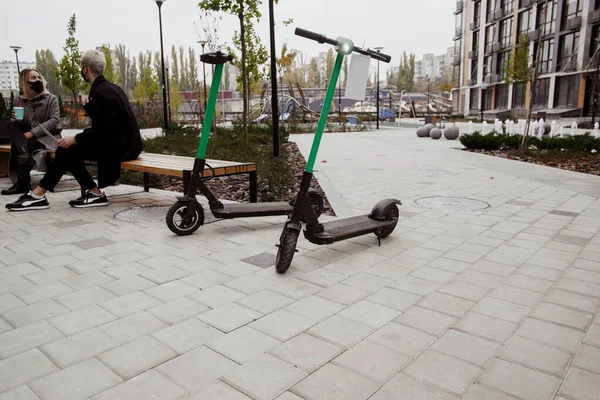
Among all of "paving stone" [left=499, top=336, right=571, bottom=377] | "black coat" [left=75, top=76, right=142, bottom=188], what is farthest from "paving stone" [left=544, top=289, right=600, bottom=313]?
"black coat" [left=75, top=76, right=142, bottom=188]

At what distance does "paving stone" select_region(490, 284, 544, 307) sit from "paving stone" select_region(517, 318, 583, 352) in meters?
0.28

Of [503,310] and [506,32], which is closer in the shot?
[503,310]

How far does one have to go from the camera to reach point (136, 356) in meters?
2.29

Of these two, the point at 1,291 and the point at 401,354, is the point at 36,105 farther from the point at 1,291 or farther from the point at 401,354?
the point at 401,354

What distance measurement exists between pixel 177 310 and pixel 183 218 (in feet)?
5.74

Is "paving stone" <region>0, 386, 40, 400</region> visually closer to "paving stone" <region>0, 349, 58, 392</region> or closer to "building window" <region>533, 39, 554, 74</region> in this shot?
"paving stone" <region>0, 349, 58, 392</region>

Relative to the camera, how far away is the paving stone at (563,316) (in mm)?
2660

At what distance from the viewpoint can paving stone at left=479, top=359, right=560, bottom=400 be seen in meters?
2.00

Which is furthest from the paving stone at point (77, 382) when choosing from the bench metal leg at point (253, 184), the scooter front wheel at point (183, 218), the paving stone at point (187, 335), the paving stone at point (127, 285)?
the bench metal leg at point (253, 184)

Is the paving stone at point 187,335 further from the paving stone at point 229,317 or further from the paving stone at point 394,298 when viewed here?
the paving stone at point 394,298

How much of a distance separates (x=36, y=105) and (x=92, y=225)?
2430 mm

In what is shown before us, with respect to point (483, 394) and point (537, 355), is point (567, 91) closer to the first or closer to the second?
point (537, 355)

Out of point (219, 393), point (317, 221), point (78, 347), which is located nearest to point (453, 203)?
point (317, 221)

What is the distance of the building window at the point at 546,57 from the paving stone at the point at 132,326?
43.9m
